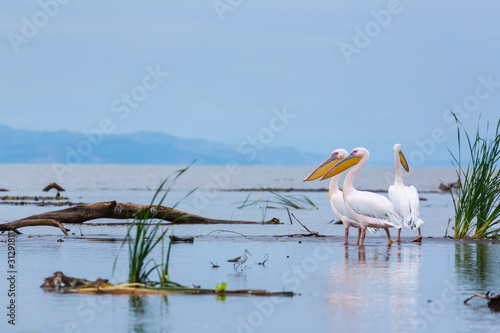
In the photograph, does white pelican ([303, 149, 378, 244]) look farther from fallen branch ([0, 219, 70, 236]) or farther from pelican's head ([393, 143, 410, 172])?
fallen branch ([0, 219, 70, 236])

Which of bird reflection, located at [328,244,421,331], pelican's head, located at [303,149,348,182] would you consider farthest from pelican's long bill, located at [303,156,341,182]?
Answer: bird reflection, located at [328,244,421,331]

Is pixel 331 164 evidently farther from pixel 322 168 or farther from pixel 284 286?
pixel 284 286

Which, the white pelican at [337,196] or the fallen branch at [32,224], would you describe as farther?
the white pelican at [337,196]

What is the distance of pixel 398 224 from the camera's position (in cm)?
1387

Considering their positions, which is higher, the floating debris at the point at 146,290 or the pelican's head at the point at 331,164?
the pelican's head at the point at 331,164

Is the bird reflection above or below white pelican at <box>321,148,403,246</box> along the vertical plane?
below

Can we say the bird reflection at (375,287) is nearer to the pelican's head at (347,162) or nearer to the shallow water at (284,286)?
the shallow water at (284,286)

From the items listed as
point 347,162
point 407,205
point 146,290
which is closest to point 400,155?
point 347,162

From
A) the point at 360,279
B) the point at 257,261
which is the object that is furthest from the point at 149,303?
the point at 257,261

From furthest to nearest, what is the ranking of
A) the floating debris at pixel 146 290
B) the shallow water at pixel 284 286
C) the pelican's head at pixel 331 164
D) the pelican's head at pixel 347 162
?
the pelican's head at pixel 331 164, the pelican's head at pixel 347 162, the floating debris at pixel 146 290, the shallow water at pixel 284 286

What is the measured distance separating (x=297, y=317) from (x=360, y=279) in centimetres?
239

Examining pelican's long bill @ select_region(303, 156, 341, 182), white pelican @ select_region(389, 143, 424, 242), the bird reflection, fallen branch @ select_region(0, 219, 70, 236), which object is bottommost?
the bird reflection

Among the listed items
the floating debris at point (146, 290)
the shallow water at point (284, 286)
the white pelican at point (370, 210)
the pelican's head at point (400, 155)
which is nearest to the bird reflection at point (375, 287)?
the shallow water at point (284, 286)

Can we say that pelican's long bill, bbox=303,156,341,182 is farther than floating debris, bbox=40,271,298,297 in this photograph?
Yes
